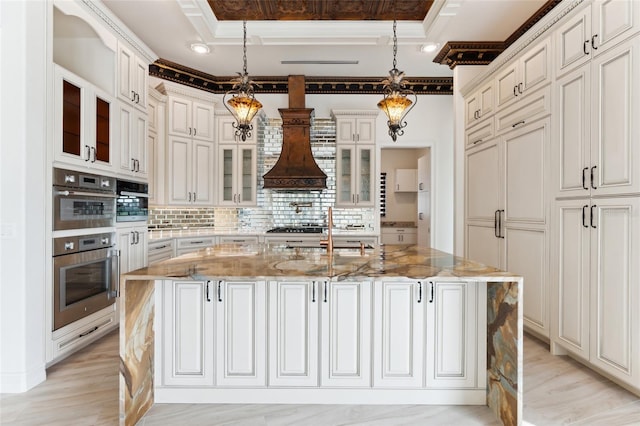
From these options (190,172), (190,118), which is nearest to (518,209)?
(190,172)

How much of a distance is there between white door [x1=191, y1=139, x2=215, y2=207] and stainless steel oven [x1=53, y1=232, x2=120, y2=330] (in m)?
1.76

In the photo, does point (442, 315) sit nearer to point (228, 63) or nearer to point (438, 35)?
point (438, 35)

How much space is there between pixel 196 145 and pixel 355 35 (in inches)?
99.6

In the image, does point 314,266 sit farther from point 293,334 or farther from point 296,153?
point 296,153

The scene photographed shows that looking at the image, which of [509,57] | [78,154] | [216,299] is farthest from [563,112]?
[78,154]

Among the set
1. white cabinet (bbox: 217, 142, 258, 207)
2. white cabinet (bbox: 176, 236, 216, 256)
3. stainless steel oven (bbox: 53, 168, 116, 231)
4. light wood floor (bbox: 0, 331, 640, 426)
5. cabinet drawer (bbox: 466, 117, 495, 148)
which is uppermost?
cabinet drawer (bbox: 466, 117, 495, 148)

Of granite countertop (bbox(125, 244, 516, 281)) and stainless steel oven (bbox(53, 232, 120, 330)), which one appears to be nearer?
granite countertop (bbox(125, 244, 516, 281))

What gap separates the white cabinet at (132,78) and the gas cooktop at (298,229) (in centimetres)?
225

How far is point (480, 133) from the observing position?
397cm

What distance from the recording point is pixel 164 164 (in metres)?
4.59

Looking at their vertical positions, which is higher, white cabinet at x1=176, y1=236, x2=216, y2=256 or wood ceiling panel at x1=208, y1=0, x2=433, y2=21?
wood ceiling panel at x1=208, y1=0, x2=433, y2=21

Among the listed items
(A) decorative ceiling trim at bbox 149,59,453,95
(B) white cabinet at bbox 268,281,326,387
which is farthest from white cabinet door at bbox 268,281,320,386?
(A) decorative ceiling trim at bbox 149,59,453,95

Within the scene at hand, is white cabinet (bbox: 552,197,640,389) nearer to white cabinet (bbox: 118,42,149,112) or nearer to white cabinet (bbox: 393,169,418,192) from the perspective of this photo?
white cabinet (bbox: 118,42,149,112)

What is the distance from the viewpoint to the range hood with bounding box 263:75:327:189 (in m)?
4.98
